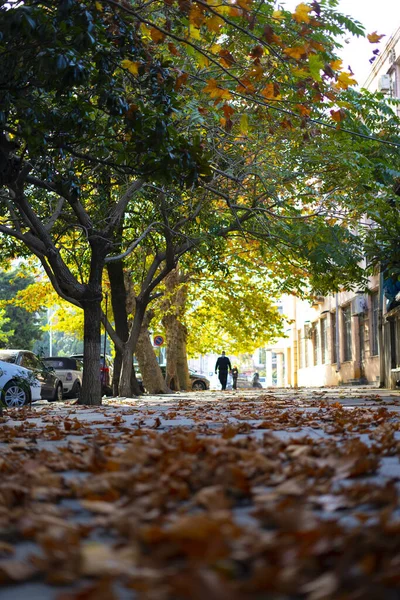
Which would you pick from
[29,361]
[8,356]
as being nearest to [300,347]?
[29,361]

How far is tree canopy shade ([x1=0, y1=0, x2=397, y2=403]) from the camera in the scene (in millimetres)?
8938

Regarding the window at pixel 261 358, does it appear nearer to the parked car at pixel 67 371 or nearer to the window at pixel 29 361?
the parked car at pixel 67 371

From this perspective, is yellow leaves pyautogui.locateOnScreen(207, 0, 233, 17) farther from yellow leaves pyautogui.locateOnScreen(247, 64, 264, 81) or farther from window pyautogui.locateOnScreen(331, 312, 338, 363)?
window pyautogui.locateOnScreen(331, 312, 338, 363)

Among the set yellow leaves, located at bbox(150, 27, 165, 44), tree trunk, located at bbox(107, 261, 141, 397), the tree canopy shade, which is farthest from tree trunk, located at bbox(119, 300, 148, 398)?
yellow leaves, located at bbox(150, 27, 165, 44)

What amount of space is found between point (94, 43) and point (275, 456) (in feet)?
17.1

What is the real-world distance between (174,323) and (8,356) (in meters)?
15.7

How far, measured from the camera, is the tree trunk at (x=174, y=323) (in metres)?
35.8

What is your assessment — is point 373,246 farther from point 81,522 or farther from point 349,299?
point 349,299

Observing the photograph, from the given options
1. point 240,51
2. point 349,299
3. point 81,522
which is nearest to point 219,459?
point 81,522

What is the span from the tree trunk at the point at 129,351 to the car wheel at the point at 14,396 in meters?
4.79

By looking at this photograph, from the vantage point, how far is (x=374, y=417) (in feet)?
32.6

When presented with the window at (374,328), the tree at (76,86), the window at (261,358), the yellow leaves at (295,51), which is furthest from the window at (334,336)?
the window at (261,358)

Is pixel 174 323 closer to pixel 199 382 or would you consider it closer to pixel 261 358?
pixel 199 382

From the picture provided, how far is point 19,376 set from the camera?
20.1 meters
